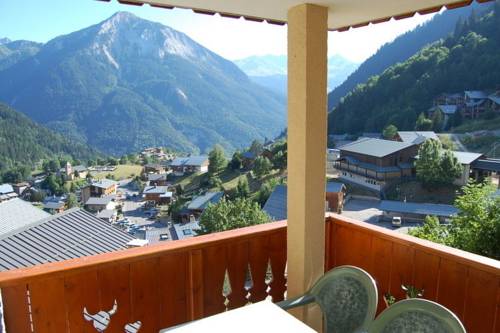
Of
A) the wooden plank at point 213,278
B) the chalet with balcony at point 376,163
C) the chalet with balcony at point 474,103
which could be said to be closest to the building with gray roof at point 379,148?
the chalet with balcony at point 376,163

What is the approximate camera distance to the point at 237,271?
185 centimetres

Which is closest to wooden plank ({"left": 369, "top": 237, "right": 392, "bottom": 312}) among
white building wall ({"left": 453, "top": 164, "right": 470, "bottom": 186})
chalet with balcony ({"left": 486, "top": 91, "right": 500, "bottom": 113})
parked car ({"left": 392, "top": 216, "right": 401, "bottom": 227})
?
white building wall ({"left": 453, "top": 164, "right": 470, "bottom": 186})

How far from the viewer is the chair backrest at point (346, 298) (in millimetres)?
1416

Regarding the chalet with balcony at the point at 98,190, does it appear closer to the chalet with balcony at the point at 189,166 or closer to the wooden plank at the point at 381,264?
the chalet with balcony at the point at 189,166

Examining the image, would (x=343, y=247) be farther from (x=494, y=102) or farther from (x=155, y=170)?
(x=155, y=170)

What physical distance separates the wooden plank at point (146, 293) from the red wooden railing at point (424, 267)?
1109 millimetres

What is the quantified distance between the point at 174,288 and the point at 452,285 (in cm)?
131

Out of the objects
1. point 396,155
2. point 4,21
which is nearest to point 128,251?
point 396,155

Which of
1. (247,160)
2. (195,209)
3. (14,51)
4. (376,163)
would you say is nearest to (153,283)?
(376,163)

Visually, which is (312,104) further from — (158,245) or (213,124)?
(213,124)

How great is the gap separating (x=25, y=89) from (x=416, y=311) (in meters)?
116

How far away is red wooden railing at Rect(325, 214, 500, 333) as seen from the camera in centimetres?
142

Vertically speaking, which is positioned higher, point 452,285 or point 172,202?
point 452,285

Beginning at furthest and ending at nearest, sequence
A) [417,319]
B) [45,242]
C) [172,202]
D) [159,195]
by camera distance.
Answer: [159,195]
[172,202]
[45,242]
[417,319]
